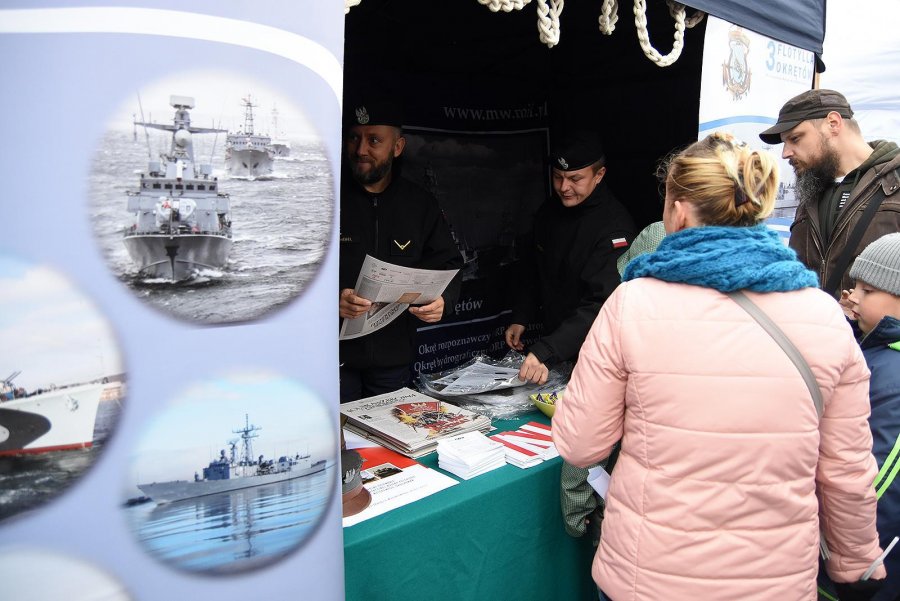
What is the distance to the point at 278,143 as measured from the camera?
93cm

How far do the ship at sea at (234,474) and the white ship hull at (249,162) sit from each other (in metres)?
0.38

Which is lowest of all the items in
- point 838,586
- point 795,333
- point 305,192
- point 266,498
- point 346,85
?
point 838,586

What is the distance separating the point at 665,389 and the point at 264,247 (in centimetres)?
74

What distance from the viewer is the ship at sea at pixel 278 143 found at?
3.02ft

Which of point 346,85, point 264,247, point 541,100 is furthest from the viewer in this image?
point 541,100

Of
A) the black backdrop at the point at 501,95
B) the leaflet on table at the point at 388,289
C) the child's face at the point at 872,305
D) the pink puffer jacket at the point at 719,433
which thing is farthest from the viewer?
the black backdrop at the point at 501,95

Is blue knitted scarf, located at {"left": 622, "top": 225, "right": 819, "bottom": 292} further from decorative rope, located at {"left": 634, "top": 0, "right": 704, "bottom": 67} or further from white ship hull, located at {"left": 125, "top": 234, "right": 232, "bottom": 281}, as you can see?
decorative rope, located at {"left": 634, "top": 0, "right": 704, "bottom": 67}

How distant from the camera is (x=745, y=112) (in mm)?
2254

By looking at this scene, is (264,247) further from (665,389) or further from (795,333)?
(795,333)

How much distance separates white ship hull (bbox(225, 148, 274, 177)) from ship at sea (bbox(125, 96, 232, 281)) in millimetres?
32

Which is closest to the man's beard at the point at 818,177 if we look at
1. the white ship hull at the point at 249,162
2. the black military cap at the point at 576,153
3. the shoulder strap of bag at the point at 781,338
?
the black military cap at the point at 576,153

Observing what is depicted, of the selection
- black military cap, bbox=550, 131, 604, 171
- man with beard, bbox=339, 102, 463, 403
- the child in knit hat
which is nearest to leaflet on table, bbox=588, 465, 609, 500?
the child in knit hat

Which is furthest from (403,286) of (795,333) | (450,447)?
(795,333)

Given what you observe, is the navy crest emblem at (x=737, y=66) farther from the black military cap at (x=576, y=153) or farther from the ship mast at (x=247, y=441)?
the ship mast at (x=247, y=441)
